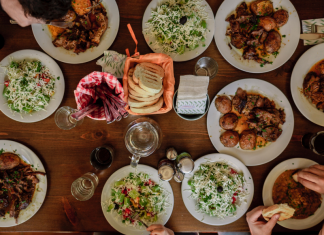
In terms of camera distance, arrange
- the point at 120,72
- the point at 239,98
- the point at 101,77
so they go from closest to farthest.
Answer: the point at 101,77
the point at 120,72
the point at 239,98

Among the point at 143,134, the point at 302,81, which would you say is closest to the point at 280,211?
the point at 302,81

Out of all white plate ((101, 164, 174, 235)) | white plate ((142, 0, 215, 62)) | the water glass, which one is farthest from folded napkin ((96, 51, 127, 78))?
white plate ((101, 164, 174, 235))

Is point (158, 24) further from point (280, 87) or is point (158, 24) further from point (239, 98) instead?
point (280, 87)

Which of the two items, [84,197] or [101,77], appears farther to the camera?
[84,197]

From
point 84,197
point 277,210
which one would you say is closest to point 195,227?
point 277,210

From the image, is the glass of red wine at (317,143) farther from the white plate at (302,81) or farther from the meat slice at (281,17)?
the meat slice at (281,17)

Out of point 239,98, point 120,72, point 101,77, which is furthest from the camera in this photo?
point 239,98

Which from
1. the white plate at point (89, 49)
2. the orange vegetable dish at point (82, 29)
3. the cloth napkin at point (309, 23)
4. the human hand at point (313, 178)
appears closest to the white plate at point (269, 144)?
the human hand at point (313, 178)
